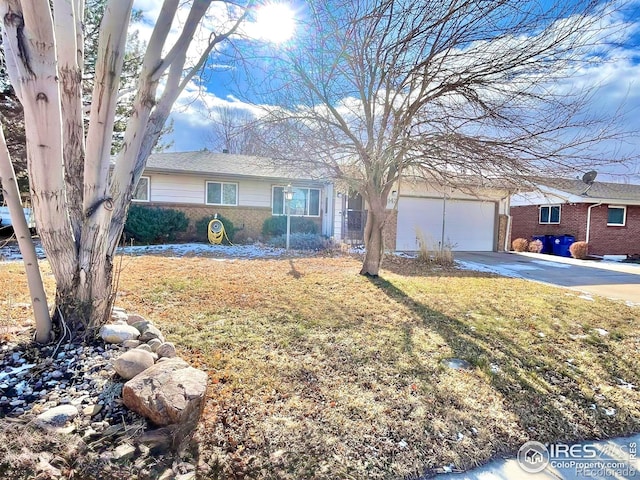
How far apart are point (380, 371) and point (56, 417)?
2312 millimetres

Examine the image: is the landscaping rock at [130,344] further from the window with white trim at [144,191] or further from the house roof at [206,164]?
the window with white trim at [144,191]

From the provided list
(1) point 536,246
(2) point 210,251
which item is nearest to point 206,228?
(2) point 210,251

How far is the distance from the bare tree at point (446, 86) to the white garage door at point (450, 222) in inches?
289

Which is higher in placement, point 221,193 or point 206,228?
point 221,193

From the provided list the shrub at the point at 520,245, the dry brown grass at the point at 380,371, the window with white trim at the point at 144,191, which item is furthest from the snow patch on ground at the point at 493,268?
the window with white trim at the point at 144,191

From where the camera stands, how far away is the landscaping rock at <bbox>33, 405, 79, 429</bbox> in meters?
1.91

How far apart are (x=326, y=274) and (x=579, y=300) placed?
453 centimetres

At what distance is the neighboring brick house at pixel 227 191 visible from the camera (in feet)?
41.9

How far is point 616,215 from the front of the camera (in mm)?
15703

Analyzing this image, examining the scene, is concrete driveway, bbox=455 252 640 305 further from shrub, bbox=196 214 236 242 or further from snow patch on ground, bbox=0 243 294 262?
shrub, bbox=196 214 236 242

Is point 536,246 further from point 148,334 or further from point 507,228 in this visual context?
point 148,334

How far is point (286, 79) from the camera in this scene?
19.4ft

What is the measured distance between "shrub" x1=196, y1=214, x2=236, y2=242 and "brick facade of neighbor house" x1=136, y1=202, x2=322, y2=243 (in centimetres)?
11

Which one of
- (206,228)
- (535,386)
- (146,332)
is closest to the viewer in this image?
(535,386)
